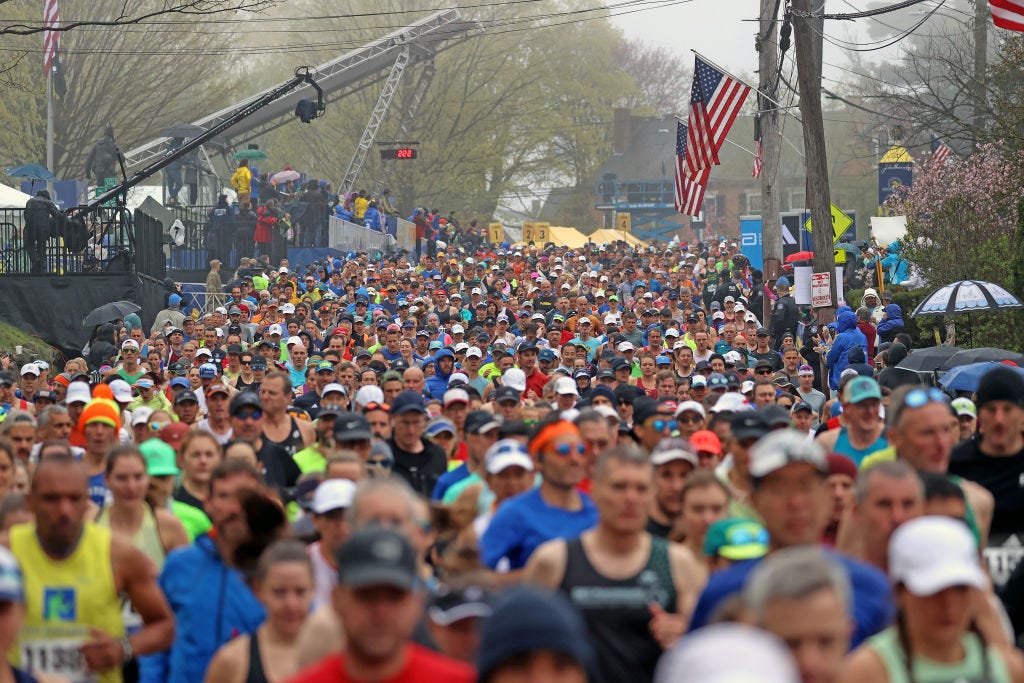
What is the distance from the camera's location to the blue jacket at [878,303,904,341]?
872 inches

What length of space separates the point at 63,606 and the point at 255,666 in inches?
47.7

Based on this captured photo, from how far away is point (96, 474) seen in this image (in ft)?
34.6

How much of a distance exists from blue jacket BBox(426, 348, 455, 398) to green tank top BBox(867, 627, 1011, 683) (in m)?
12.3

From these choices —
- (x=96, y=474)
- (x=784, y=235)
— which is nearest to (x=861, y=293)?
(x=784, y=235)

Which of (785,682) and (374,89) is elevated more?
(374,89)

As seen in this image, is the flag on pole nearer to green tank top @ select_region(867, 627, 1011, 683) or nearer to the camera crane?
the camera crane

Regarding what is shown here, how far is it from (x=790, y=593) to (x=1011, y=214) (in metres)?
23.9

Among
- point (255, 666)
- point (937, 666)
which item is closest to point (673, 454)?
point (255, 666)

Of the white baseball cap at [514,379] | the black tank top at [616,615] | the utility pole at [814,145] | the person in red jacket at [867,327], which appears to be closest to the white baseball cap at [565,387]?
the white baseball cap at [514,379]

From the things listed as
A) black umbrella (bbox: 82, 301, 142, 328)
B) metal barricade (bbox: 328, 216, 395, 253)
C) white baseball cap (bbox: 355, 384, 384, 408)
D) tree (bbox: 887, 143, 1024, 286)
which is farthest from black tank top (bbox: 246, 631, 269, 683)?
metal barricade (bbox: 328, 216, 395, 253)

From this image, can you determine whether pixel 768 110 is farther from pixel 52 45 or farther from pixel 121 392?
pixel 52 45

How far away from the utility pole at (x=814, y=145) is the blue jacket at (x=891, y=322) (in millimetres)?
720

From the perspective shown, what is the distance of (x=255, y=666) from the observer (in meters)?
5.62

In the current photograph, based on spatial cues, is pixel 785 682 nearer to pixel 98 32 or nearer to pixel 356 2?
pixel 98 32
